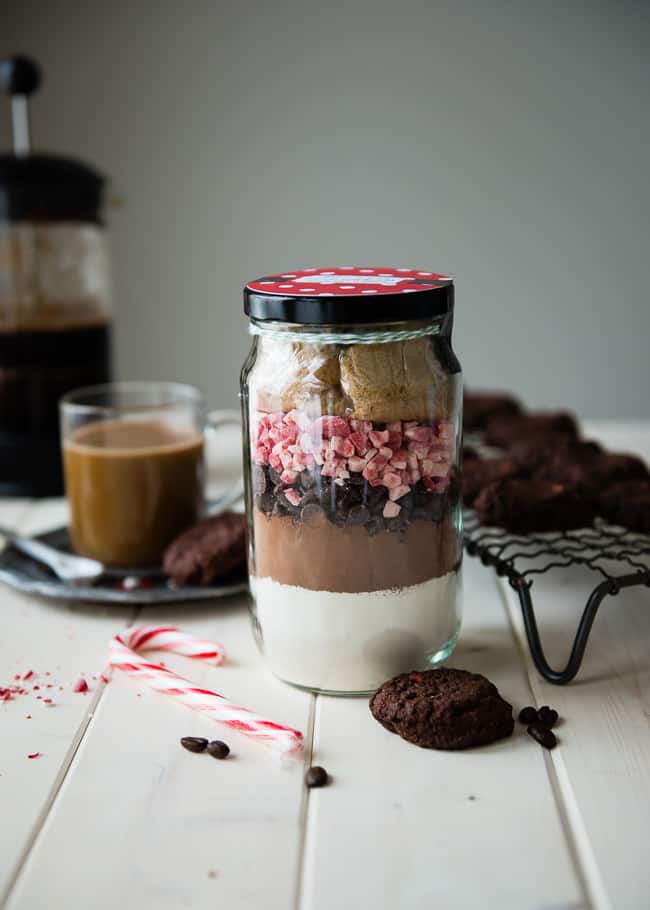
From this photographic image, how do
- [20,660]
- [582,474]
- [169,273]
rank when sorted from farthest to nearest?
1. [169,273]
2. [582,474]
3. [20,660]

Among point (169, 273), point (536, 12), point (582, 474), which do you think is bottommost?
point (582, 474)

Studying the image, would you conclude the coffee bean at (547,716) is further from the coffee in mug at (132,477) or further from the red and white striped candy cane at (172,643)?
the coffee in mug at (132,477)

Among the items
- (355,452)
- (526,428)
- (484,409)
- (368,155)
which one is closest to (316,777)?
(355,452)

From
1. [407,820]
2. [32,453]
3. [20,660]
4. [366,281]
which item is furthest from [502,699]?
[32,453]

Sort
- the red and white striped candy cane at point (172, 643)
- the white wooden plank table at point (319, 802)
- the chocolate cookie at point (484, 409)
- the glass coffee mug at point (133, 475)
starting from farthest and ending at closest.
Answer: the chocolate cookie at point (484, 409)
the glass coffee mug at point (133, 475)
the red and white striped candy cane at point (172, 643)
the white wooden plank table at point (319, 802)

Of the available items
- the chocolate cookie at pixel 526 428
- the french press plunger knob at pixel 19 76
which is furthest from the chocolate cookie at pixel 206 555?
the french press plunger knob at pixel 19 76

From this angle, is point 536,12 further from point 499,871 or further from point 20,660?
point 499,871

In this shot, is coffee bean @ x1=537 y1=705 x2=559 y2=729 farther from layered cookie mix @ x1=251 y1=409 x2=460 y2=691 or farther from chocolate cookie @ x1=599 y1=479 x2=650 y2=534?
chocolate cookie @ x1=599 y1=479 x2=650 y2=534
